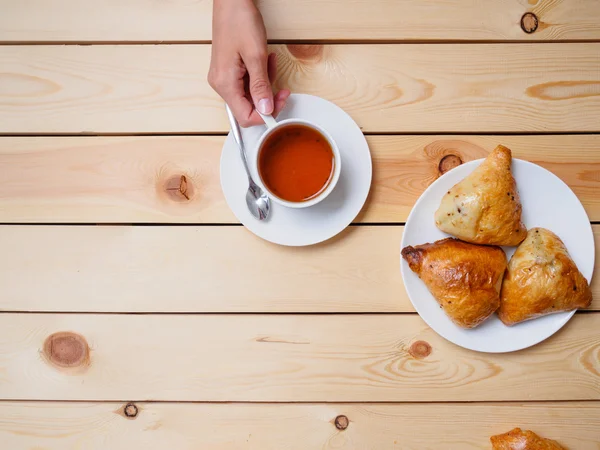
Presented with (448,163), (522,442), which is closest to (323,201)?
(448,163)

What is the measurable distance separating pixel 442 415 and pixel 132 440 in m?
0.71

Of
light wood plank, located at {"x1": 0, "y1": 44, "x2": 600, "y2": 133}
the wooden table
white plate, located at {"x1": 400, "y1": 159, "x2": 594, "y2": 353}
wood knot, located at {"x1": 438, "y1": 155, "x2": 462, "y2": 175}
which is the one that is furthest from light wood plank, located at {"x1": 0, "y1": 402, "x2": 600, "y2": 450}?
light wood plank, located at {"x1": 0, "y1": 44, "x2": 600, "y2": 133}

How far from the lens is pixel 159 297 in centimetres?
115

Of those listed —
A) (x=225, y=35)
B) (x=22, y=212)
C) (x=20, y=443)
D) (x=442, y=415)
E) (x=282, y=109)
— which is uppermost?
(x=225, y=35)

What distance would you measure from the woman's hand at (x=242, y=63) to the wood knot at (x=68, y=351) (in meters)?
0.63

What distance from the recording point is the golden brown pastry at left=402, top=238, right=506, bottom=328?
102cm

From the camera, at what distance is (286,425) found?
3.74 ft

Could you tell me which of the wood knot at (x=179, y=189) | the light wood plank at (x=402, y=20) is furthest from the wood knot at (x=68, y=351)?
the light wood plank at (x=402, y=20)

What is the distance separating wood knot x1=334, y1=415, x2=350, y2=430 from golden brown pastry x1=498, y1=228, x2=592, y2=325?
1.35 feet

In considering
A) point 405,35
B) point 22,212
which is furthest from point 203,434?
point 405,35

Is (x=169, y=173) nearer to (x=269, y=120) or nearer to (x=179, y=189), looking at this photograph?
(x=179, y=189)

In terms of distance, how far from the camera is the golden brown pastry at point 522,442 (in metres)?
1.08

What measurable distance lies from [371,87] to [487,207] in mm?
380

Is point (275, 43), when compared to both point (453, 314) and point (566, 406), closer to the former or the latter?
point (453, 314)
